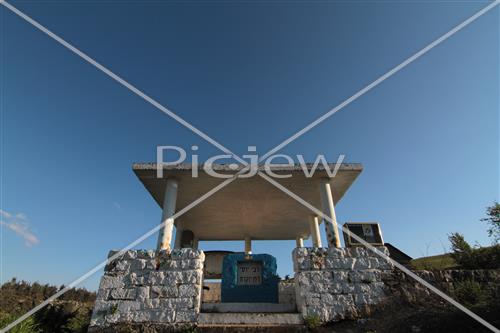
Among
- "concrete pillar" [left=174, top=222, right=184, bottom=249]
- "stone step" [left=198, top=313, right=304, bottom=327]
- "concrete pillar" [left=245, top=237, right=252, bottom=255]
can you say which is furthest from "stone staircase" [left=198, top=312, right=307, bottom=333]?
"concrete pillar" [left=245, top=237, right=252, bottom=255]

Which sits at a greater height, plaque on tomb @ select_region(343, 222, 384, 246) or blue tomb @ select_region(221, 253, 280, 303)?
plaque on tomb @ select_region(343, 222, 384, 246)

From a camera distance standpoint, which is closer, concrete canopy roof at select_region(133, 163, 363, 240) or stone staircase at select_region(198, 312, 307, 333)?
stone staircase at select_region(198, 312, 307, 333)

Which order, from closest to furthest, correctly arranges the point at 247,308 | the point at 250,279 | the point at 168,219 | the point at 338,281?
the point at 338,281
the point at 247,308
the point at 250,279
the point at 168,219

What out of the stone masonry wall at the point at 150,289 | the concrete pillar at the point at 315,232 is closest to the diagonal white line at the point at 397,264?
the concrete pillar at the point at 315,232

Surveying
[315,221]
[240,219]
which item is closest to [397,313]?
[315,221]

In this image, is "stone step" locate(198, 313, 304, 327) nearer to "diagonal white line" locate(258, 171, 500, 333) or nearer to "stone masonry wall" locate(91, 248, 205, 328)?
"stone masonry wall" locate(91, 248, 205, 328)

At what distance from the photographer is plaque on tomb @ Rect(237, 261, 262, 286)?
6.51 m

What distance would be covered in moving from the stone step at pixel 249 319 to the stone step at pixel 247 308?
0.49 m

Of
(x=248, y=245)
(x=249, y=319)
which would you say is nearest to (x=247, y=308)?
(x=249, y=319)

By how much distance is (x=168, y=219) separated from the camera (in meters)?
7.02

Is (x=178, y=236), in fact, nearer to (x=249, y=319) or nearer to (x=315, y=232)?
(x=315, y=232)

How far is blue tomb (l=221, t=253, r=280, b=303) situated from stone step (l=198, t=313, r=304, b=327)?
4.09 ft

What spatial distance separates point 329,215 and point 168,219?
4.45 meters

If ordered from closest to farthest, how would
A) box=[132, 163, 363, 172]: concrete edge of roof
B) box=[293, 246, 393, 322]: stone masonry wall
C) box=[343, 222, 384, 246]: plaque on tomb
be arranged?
box=[293, 246, 393, 322]: stone masonry wall, box=[343, 222, 384, 246]: plaque on tomb, box=[132, 163, 363, 172]: concrete edge of roof
